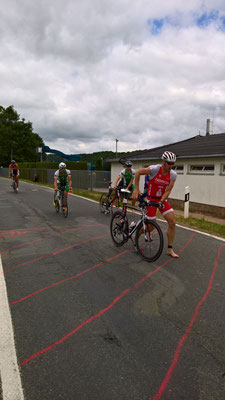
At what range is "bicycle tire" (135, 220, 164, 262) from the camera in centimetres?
493

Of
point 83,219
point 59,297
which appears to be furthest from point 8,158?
point 59,297

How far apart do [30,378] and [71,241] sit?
4.34m

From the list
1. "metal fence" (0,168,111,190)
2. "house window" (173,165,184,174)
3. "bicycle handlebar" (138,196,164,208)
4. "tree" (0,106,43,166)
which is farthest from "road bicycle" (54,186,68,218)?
"tree" (0,106,43,166)

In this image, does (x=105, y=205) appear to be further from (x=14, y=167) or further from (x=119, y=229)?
(x=14, y=167)

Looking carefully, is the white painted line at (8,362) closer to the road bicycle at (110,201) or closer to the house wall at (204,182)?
the road bicycle at (110,201)

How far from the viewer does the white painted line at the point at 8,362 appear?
2.08m

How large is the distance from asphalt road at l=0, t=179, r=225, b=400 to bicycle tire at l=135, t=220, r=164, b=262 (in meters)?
0.15

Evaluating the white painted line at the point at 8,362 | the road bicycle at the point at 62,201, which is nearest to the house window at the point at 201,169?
the road bicycle at the point at 62,201

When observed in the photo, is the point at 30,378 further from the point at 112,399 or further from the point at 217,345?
the point at 217,345

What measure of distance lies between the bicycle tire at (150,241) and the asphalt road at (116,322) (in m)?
0.15

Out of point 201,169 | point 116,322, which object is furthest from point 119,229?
point 201,169

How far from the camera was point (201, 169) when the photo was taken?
15.9 metres

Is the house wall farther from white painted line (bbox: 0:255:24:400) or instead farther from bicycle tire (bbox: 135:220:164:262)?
white painted line (bbox: 0:255:24:400)

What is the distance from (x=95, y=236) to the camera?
279 inches
